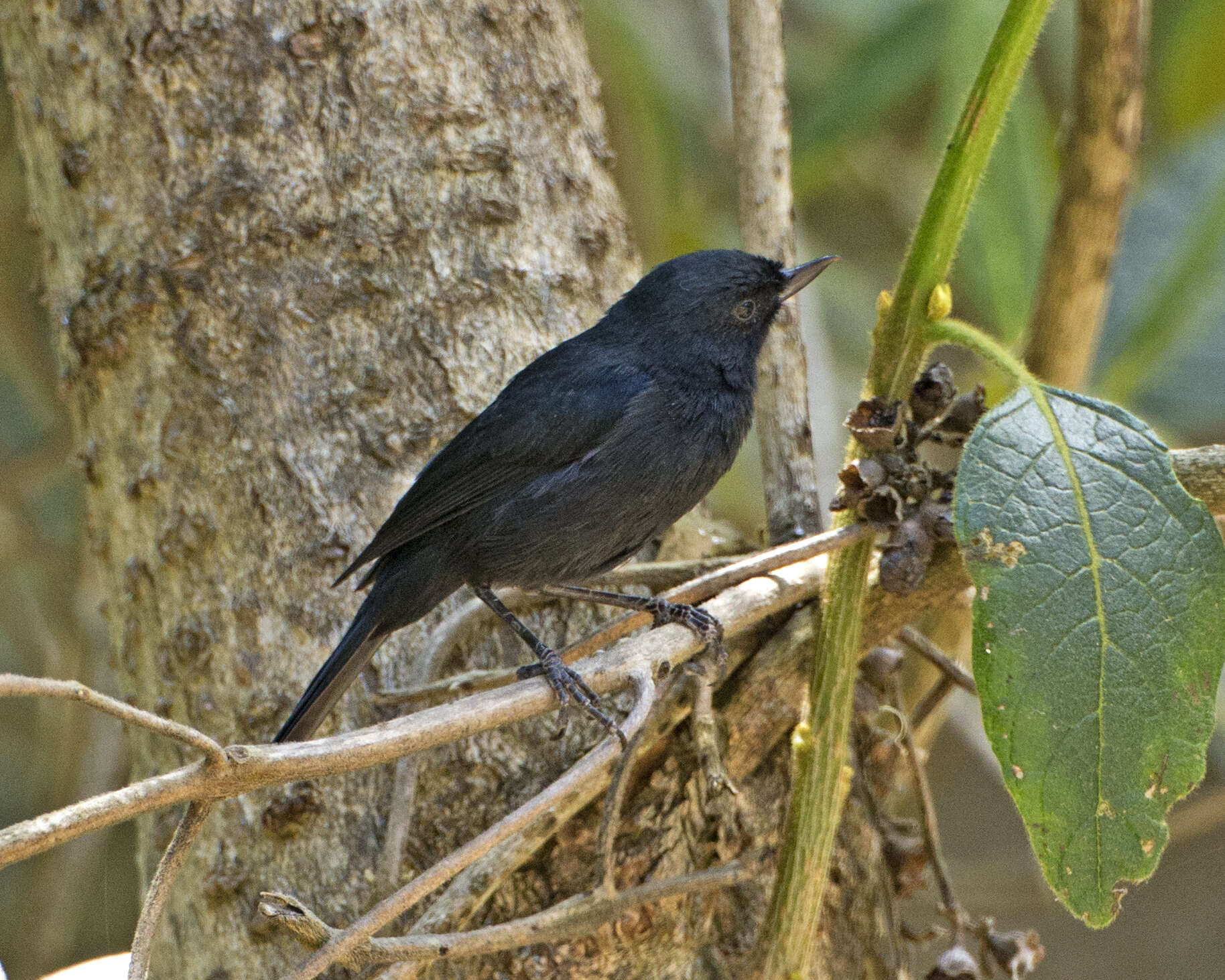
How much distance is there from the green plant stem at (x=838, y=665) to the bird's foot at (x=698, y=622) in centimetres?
17

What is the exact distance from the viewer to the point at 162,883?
4.92 feet

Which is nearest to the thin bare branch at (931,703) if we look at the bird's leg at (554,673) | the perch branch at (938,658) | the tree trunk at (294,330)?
the perch branch at (938,658)

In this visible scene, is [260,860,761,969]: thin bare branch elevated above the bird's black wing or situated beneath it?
situated beneath

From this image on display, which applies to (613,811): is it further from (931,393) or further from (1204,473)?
(1204,473)

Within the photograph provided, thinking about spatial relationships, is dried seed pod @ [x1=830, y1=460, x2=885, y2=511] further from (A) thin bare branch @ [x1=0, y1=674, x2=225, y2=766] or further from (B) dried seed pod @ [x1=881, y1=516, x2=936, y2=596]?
(A) thin bare branch @ [x1=0, y1=674, x2=225, y2=766]

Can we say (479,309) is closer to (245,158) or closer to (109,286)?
(245,158)

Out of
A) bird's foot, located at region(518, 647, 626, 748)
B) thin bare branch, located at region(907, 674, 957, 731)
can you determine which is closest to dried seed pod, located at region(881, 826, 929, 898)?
thin bare branch, located at region(907, 674, 957, 731)

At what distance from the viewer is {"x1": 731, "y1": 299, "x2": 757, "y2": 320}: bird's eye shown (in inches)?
121

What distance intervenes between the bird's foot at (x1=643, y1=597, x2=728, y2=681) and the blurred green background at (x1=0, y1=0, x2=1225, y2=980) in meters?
1.38

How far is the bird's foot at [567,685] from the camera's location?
79.5 inches

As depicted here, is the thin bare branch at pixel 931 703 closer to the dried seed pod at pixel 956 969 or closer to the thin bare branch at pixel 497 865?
the dried seed pod at pixel 956 969

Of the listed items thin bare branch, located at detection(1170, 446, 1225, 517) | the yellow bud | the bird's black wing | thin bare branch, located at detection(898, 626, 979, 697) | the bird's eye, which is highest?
the bird's eye

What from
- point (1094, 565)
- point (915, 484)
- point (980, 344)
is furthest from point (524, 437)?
point (1094, 565)

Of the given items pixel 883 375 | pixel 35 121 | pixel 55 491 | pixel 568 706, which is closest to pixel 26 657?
pixel 55 491
